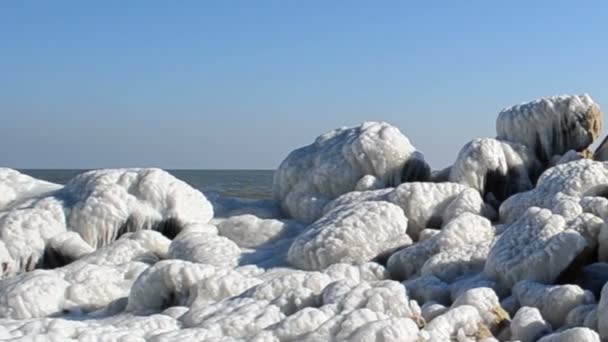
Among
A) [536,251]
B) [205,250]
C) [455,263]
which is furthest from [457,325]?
[205,250]

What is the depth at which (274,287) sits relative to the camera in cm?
786

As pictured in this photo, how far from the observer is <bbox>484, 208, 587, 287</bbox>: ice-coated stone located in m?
8.70

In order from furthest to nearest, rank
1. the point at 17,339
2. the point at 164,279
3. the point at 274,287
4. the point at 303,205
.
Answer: the point at 303,205
the point at 164,279
the point at 274,287
the point at 17,339

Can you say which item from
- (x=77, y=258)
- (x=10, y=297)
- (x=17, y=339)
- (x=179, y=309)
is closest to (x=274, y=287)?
(x=179, y=309)

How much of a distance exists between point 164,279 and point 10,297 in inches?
71.6

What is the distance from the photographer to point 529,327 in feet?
23.7

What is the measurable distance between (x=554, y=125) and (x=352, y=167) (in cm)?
388

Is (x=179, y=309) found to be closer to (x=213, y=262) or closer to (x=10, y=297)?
(x=10, y=297)

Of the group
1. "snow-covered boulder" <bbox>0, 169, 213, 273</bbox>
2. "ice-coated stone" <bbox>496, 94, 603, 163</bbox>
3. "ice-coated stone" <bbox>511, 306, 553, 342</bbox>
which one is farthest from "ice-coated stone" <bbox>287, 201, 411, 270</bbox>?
"ice-coated stone" <bbox>496, 94, 603, 163</bbox>

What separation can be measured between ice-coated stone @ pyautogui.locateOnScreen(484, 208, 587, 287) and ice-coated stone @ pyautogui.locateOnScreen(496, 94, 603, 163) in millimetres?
6433

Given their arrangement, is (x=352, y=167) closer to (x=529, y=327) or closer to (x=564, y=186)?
(x=564, y=186)

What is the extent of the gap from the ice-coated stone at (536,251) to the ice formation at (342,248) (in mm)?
19

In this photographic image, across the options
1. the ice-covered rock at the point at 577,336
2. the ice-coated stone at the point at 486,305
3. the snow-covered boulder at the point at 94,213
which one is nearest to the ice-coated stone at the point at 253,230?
the snow-covered boulder at the point at 94,213

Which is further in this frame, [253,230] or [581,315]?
[253,230]
